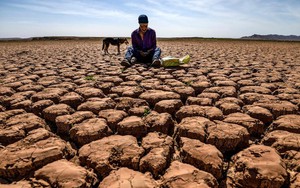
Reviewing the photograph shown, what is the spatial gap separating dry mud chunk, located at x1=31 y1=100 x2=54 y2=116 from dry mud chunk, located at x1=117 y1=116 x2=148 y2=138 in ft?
2.70

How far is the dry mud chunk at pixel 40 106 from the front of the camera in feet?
6.64

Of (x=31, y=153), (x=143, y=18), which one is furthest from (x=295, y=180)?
(x=143, y=18)

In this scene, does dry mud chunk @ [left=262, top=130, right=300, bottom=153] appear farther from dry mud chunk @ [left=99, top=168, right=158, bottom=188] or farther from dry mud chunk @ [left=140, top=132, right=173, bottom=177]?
dry mud chunk @ [left=99, top=168, right=158, bottom=188]

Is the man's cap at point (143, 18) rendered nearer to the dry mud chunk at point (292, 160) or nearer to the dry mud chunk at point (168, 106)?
the dry mud chunk at point (168, 106)

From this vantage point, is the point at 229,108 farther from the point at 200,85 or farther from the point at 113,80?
the point at 113,80

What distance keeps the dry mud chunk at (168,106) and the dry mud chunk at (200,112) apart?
7cm

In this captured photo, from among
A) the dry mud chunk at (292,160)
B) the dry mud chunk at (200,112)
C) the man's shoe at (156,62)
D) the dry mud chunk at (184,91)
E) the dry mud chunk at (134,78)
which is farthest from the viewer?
the man's shoe at (156,62)

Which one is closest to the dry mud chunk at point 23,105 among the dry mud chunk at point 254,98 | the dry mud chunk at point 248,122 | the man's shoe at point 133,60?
the dry mud chunk at point 248,122

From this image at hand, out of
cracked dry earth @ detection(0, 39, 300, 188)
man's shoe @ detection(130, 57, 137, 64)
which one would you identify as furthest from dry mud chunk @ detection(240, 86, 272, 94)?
man's shoe @ detection(130, 57, 137, 64)

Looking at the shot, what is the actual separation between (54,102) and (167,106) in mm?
1106

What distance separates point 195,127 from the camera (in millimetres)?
1593

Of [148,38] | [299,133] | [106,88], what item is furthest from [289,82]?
[148,38]

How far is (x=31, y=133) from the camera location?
1562 mm

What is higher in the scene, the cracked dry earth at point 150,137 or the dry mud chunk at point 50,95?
the dry mud chunk at point 50,95
